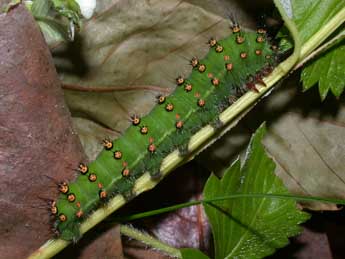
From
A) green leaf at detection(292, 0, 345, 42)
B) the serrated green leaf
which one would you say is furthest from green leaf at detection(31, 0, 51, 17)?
the serrated green leaf

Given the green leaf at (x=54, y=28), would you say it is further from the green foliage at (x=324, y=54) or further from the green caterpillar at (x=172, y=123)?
the green foliage at (x=324, y=54)

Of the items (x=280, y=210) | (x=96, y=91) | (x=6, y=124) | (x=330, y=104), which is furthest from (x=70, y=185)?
(x=330, y=104)

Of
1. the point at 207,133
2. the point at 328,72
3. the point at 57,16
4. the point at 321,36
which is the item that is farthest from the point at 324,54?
the point at 57,16

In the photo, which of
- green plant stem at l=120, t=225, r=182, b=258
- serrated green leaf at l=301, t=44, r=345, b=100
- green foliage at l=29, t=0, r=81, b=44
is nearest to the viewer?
green foliage at l=29, t=0, r=81, b=44

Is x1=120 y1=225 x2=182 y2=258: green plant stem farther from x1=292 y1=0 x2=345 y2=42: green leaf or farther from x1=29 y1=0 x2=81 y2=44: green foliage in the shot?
x1=292 y1=0 x2=345 y2=42: green leaf

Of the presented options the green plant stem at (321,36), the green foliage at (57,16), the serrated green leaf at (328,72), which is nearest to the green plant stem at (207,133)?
the green plant stem at (321,36)

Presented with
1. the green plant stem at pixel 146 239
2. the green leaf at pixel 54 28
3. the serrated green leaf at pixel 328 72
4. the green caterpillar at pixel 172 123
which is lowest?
the green plant stem at pixel 146 239
